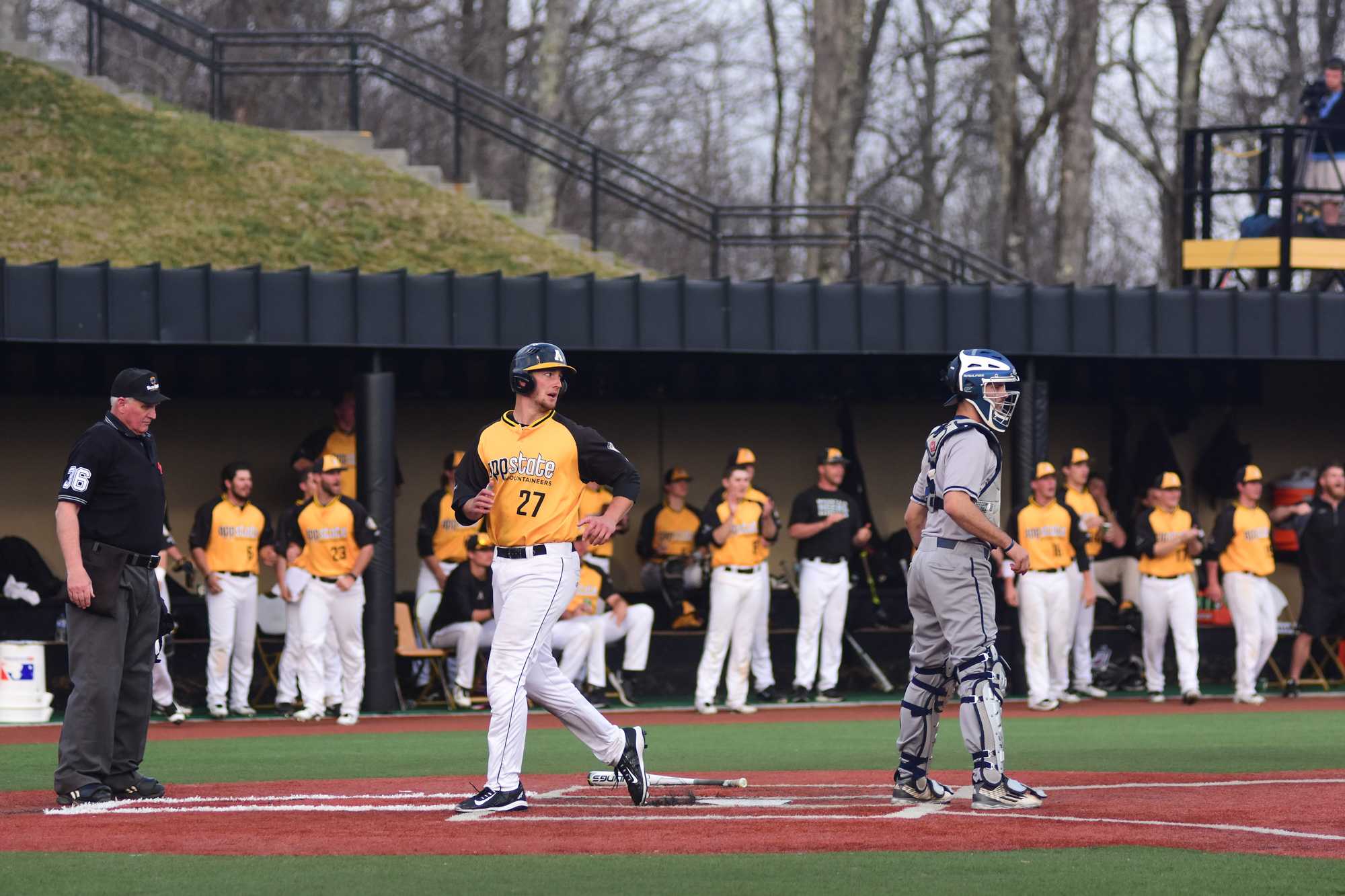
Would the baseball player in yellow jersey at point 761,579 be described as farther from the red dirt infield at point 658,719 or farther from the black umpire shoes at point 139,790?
the black umpire shoes at point 139,790

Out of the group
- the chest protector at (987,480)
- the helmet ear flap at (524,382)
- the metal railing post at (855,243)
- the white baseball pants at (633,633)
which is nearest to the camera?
the helmet ear flap at (524,382)

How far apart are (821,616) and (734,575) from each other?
2.99 ft

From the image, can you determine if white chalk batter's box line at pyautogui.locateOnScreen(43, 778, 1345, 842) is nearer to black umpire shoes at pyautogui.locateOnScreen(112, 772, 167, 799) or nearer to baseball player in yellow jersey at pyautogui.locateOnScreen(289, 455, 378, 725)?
black umpire shoes at pyautogui.locateOnScreen(112, 772, 167, 799)

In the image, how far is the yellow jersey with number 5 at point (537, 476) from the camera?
728 centimetres

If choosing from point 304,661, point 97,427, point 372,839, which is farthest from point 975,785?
point 304,661

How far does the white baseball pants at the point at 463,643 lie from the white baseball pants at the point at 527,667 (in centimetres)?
719

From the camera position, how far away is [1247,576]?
1537 centimetres

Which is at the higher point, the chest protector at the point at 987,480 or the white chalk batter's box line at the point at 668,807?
the chest protector at the point at 987,480

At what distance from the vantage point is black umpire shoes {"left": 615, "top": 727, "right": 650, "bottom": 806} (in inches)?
288

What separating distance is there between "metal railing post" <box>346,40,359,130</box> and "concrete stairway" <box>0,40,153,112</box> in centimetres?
279

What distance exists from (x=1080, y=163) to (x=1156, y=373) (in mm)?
9768

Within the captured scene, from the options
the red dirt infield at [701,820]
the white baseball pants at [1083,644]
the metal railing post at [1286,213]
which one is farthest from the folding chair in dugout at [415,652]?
the metal railing post at [1286,213]

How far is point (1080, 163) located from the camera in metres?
27.3

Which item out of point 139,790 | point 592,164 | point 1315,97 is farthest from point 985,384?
point 592,164
